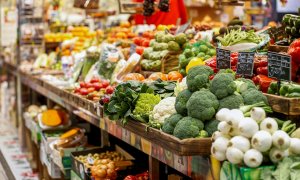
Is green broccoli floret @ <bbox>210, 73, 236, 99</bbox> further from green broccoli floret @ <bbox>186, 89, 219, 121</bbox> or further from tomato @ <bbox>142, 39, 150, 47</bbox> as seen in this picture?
tomato @ <bbox>142, 39, 150, 47</bbox>

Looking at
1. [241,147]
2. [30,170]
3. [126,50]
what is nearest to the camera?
[241,147]

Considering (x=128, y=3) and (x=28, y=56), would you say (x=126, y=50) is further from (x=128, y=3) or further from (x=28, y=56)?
(x=28, y=56)

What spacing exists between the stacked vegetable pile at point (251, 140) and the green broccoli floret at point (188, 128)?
0.20m

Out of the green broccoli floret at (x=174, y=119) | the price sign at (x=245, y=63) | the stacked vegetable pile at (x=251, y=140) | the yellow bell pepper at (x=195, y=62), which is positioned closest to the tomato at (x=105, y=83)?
the yellow bell pepper at (x=195, y=62)

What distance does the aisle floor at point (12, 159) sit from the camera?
23.4ft

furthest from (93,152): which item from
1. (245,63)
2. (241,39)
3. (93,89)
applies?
(245,63)

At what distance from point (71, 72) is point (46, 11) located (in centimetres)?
327

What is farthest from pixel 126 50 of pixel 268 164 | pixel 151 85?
pixel 268 164

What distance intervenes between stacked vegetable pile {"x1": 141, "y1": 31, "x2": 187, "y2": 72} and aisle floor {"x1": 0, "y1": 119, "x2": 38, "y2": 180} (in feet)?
8.66

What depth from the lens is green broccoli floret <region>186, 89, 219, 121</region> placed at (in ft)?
9.04

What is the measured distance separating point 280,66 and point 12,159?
20.1 feet

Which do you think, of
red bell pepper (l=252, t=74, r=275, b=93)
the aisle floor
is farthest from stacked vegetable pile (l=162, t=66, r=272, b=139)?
the aisle floor

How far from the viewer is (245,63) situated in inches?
123

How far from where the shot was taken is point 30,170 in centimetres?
750
